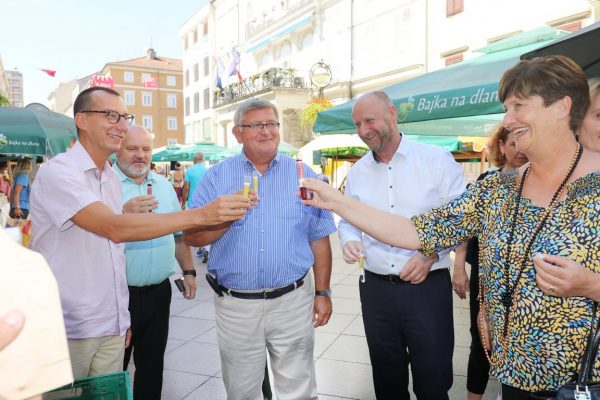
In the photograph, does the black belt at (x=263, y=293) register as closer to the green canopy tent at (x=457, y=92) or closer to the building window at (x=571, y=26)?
the green canopy tent at (x=457, y=92)

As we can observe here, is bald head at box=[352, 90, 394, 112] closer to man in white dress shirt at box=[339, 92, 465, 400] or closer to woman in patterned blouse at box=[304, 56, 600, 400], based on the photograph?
man in white dress shirt at box=[339, 92, 465, 400]

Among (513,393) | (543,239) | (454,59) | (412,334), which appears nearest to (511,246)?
(543,239)

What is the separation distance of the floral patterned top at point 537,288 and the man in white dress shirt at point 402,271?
879 mm

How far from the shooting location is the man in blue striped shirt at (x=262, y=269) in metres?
2.78

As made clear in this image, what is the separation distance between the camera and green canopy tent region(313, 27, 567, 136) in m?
3.30

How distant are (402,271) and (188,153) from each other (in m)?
14.1

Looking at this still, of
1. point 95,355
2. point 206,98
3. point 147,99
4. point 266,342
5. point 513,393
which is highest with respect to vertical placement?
point 147,99

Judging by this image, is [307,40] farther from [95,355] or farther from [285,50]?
[95,355]

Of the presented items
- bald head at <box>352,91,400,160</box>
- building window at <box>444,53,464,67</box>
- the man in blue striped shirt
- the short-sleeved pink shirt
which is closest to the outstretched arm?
the man in blue striped shirt

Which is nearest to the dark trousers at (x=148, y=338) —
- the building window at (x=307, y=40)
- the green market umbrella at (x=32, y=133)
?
the green market umbrella at (x=32, y=133)

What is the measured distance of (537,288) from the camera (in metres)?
1.65

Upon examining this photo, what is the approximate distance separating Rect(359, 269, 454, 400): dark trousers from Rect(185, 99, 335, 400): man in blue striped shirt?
446 mm

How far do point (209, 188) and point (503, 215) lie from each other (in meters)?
1.81

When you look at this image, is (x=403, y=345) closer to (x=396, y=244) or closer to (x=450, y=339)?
(x=450, y=339)
